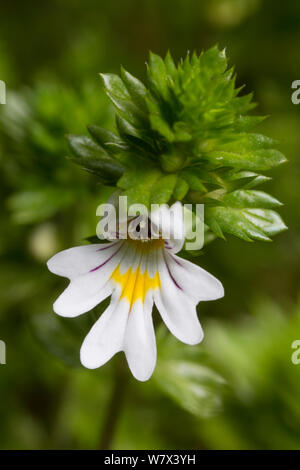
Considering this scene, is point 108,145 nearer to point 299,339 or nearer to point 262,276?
point 299,339

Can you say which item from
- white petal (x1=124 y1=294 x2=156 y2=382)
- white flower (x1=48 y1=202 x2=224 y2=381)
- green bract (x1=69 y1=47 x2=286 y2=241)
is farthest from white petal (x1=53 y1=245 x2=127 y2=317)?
green bract (x1=69 y1=47 x2=286 y2=241)

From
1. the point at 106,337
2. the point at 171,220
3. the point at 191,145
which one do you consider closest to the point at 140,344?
the point at 106,337

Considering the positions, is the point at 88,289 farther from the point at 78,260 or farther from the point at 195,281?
the point at 195,281

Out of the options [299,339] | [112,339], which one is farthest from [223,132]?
[299,339]

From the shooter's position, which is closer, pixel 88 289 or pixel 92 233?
pixel 88 289

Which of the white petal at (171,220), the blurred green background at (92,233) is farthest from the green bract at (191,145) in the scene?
the blurred green background at (92,233)

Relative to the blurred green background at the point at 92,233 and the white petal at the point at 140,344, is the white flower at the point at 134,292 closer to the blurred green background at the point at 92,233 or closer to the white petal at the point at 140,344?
the white petal at the point at 140,344

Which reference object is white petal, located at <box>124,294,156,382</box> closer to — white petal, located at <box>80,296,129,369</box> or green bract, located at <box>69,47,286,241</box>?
white petal, located at <box>80,296,129,369</box>
